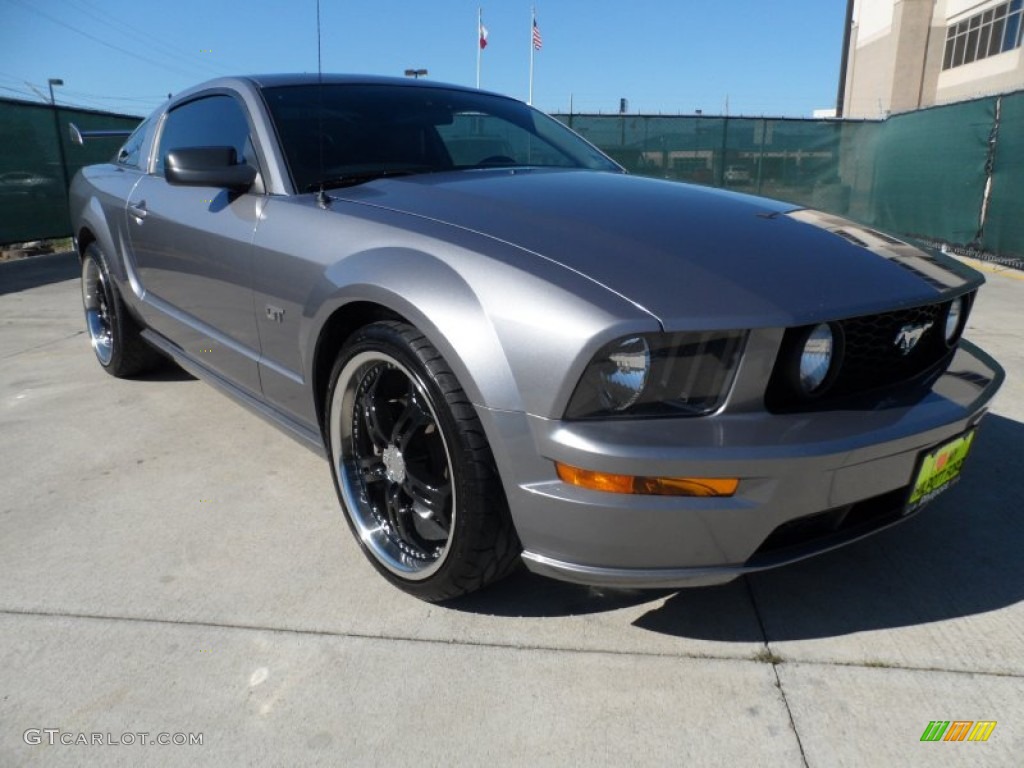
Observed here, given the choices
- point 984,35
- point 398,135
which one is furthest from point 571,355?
point 984,35

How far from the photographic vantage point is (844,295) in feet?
5.69

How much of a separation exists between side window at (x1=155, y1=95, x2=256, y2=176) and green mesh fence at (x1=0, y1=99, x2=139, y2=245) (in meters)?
7.67

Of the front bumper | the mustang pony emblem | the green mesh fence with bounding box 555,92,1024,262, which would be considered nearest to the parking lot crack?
the front bumper

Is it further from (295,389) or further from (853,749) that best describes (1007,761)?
(295,389)

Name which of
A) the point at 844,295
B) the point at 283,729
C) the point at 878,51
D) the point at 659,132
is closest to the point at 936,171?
the point at 659,132

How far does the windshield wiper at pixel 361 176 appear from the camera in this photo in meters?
2.50

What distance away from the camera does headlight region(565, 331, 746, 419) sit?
1.59 metres

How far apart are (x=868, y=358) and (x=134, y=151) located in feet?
12.5

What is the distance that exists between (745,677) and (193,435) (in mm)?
2555

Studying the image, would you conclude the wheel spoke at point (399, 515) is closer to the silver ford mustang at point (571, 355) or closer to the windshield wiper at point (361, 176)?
the silver ford mustang at point (571, 355)

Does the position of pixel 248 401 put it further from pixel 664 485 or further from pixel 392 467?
pixel 664 485

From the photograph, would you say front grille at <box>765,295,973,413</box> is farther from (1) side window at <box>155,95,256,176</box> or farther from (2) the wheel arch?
(1) side window at <box>155,95,256,176</box>

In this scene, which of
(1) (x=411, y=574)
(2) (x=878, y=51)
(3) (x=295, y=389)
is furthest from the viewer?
(2) (x=878, y=51)

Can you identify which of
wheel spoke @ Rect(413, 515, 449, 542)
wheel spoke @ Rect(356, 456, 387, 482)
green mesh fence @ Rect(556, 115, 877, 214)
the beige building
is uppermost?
the beige building
